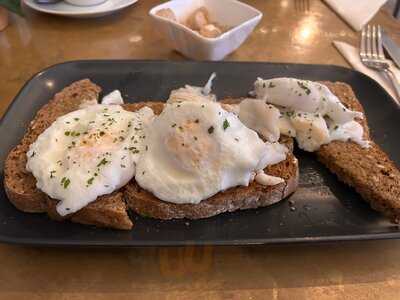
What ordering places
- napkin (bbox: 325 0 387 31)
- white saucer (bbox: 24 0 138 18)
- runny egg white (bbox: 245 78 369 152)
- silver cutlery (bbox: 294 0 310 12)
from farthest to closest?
silver cutlery (bbox: 294 0 310 12) → napkin (bbox: 325 0 387 31) → white saucer (bbox: 24 0 138 18) → runny egg white (bbox: 245 78 369 152)

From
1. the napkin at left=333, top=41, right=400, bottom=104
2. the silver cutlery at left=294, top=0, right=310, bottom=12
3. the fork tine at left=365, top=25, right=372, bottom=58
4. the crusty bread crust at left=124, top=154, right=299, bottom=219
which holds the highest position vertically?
the fork tine at left=365, top=25, right=372, bottom=58

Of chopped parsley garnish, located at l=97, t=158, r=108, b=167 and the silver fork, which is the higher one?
the silver fork

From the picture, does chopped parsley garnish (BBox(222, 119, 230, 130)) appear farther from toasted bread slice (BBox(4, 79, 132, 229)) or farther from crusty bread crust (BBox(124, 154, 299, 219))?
toasted bread slice (BBox(4, 79, 132, 229))

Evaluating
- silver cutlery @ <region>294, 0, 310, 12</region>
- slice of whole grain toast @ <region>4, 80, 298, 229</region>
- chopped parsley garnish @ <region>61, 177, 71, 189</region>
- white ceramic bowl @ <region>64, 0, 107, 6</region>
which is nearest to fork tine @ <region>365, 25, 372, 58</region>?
silver cutlery @ <region>294, 0, 310, 12</region>

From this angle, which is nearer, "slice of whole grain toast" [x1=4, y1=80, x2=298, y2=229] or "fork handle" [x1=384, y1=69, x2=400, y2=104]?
"slice of whole grain toast" [x1=4, y1=80, x2=298, y2=229]

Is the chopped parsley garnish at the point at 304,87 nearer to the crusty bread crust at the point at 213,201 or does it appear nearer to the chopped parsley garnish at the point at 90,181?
the crusty bread crust at the point at 213,201

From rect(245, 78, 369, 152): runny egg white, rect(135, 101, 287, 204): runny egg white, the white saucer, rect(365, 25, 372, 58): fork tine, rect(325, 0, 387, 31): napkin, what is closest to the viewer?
rect(135, 101, 287, 204): runny egg white

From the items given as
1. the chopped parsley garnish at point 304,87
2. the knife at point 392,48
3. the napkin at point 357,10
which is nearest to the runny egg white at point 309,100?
the chopped parsley garnish at point 304,87

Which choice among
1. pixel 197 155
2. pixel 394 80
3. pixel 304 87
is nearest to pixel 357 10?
pixel 394 80
